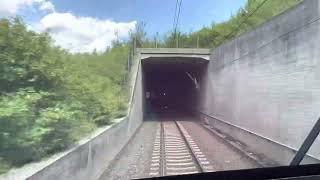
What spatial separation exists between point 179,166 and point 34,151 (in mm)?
5936

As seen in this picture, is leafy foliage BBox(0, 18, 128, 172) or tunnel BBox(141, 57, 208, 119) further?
tunnel BBox(141, 57, 208, 119)

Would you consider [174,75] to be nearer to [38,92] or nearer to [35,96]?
[38,92]

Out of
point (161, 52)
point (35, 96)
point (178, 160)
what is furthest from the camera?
point (178, 160)

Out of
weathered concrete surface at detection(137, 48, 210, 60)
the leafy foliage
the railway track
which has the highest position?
weathered concrete surface at detection(137, 48, 210, 60)

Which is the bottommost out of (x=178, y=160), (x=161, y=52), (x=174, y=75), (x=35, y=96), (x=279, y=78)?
(x=178, y=160)

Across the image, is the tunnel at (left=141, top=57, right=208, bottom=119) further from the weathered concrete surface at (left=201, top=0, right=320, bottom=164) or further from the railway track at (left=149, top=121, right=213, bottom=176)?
the railway track at (left=149, top=121, right=213, bottom=176)

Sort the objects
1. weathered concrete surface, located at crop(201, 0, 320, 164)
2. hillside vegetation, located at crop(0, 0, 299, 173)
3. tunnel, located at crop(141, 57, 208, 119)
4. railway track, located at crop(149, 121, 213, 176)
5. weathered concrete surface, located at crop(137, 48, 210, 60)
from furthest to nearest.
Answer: tunnel, located at crop(141, 57, 208, 119) < weathered concrete surface, located at crop(201, 0, 320, 164) < railway track, located at crop(149, 121, 213, 176) < weathered concrete surface, located at crop(137, 48, 210, 60) < hillside vegetation, located at crop(0, 0, 299, 173)

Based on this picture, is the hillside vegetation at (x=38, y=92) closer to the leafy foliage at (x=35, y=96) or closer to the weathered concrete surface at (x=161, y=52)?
the leafy foliage at (x=35, y=96)

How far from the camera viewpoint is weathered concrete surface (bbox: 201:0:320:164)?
1045cm

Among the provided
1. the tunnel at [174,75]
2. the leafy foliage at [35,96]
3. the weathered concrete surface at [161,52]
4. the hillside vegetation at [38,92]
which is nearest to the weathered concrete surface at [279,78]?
the weathered concrete surface at [161,52]

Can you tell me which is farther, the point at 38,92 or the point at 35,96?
the point at 38,92

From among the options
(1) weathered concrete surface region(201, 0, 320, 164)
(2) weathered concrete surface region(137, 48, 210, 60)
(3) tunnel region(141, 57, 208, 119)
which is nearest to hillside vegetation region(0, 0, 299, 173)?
(2) weathered concrete surface region(137, 48, 210, 60)

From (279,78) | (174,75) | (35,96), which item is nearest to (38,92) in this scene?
(35,96)

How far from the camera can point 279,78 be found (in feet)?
41.9
